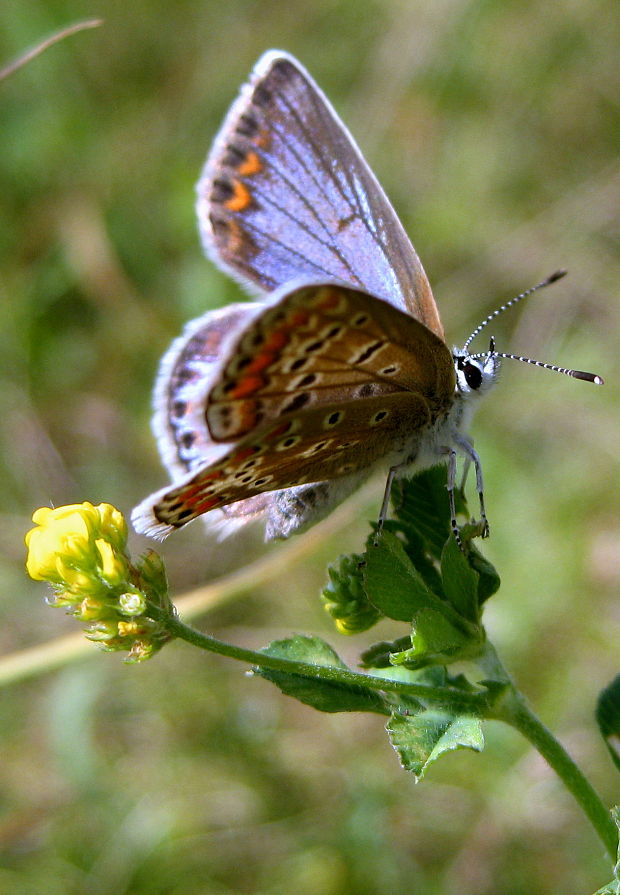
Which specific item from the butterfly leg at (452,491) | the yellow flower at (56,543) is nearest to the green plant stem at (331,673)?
the yellow flower at (56,543)

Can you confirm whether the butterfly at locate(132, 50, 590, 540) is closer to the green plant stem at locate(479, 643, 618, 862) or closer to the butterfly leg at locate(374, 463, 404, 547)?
the butterfly leg at locate(374, 463, 404, 547)

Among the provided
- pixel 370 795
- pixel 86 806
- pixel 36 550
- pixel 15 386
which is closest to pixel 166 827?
pixel 86 806

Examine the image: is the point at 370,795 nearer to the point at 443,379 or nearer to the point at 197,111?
the point at 443,379


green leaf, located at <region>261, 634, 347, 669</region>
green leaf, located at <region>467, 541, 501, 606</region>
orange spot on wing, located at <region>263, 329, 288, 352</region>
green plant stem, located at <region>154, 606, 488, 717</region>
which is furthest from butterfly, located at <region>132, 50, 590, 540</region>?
green leaf, located at <region>261, 634, 347, 669</region>

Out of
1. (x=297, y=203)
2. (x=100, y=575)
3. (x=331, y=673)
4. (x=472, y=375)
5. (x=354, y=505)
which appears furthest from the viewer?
(x=354, y=505)

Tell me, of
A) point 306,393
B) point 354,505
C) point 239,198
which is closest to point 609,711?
point 306,393

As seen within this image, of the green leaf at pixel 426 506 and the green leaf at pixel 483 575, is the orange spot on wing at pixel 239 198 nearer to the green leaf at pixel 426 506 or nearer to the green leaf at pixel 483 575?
the green leaf at pixel 426 506

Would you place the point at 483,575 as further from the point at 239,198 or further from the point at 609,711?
the point at 239,198
